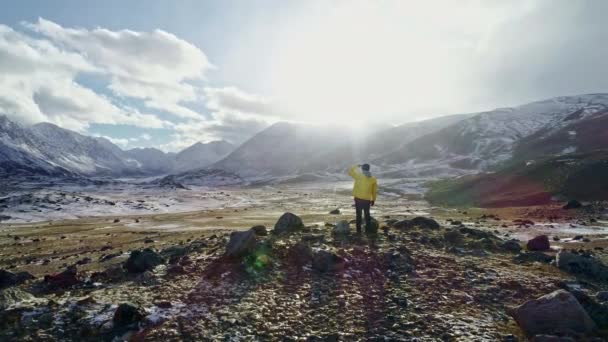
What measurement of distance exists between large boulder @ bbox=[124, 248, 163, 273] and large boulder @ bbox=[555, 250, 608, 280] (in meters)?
16.3

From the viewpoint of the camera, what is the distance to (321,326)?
34.3ft

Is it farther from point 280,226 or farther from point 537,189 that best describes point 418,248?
point 537,189

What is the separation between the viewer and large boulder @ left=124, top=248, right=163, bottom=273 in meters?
15.1

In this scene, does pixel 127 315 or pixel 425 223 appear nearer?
pixel 127 315

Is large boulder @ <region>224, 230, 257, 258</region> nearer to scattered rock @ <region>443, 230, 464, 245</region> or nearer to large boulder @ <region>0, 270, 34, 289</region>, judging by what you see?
large boulder @ <region>0, 270, 34, 289</region>

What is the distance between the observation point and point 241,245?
1606cm

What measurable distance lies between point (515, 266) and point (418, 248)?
13.3ft

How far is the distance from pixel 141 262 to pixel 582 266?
56.4 feet

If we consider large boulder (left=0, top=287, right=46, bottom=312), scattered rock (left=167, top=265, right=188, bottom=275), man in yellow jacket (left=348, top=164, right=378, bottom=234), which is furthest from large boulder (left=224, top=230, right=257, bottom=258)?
large boulder (left=0, top=287, right=46, bottom=312)

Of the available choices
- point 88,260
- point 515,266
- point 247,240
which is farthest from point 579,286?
point 88,260

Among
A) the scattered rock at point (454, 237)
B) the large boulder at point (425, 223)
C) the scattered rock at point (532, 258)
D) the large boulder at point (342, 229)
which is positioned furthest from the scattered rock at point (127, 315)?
the large boulder at point (425, 223)

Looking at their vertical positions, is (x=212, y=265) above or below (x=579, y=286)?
above

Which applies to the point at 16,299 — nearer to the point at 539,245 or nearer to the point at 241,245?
the point at 241,245

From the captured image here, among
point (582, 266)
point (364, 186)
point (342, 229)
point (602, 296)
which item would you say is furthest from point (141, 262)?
point (582, 266)
